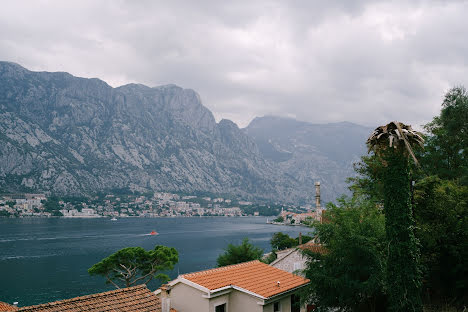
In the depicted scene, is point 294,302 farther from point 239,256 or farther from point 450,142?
point 239,256

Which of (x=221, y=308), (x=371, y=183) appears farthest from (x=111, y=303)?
(x=371, y=183)

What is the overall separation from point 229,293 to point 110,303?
235 inches

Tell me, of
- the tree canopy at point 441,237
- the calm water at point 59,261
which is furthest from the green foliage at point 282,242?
the tree canopy at point 441,237

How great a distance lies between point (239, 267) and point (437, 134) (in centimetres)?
1441

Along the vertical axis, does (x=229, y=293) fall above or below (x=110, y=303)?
below

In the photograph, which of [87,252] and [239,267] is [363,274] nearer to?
[239,267]

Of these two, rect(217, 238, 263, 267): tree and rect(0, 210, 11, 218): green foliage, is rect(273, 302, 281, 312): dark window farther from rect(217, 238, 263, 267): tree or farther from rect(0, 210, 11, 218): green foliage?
rect(0, 210, 11, 218): green foliage

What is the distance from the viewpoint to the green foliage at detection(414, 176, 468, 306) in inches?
619

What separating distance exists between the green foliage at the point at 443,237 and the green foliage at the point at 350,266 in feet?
6.48

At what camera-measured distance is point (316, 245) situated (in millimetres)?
17438

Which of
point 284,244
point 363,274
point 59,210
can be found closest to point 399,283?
point 363,274

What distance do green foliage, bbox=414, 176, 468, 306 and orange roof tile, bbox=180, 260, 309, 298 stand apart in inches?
232

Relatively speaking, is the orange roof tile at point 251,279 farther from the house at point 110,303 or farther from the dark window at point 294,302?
the house at point 110,303

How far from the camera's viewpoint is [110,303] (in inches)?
451
